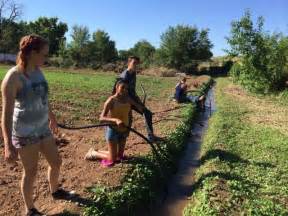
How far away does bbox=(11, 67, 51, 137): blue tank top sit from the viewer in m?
4.96

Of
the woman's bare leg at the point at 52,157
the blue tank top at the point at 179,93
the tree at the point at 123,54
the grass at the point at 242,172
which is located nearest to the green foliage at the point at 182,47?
the tree at the point at 123,54

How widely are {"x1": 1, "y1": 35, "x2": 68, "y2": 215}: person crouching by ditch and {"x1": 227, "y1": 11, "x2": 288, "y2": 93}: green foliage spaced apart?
23.6 metres

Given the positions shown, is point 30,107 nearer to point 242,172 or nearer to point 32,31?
point 242,172

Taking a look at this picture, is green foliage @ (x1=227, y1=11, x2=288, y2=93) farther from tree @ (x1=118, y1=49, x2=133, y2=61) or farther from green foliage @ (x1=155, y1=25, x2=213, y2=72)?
tree @ (x1=118, y1=49, x2=133, y2=61)

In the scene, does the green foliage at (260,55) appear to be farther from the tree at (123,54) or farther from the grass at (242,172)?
the tree at (123,54)

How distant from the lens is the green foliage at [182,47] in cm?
6278

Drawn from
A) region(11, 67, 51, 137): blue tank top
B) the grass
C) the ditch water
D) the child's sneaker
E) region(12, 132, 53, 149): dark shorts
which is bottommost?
the ditch water

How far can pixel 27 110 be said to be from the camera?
5020mm

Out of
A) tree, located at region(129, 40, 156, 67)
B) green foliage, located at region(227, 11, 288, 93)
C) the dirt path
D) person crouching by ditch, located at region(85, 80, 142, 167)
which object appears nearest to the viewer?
the dirt path

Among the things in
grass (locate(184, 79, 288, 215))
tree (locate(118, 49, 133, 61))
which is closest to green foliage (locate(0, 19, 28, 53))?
tree (locate(118, 49, 133, 61))

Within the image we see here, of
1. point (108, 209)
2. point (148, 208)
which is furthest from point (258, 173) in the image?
point (108, 209)

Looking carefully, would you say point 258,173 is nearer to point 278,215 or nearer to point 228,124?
point 278,215

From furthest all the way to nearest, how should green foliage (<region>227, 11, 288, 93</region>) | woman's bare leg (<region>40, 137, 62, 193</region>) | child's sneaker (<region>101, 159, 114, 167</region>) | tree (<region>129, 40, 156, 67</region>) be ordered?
1. tree (<region>129, 40, 156, 67</region>)
2. green foliage (<region>227, 11, 288, 93</region>)
3. child's sneaker (<region>101, 159, 114, 167</region>)
4. woman's bare leg (<region>40, 137, 62, 193</region>)

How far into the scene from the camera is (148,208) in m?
7.09
